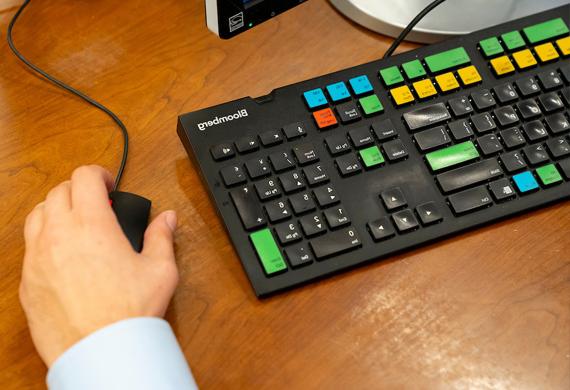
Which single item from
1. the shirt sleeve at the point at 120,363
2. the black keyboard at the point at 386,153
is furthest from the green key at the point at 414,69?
the shirt sleeve at the point at 120,363

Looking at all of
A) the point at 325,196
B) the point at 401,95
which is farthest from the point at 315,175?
the point at 401,95

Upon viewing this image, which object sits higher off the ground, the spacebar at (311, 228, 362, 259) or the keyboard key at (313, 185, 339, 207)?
the keyboard key at (313, 185, 339, 207)

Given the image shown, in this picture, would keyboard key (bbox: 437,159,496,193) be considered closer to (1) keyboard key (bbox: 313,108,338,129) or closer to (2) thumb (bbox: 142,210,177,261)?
(1) keyboard key (bbox: 313,108,338,129)

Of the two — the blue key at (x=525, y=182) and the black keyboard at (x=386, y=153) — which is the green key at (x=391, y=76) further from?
the blue key at (x=525, y=182)

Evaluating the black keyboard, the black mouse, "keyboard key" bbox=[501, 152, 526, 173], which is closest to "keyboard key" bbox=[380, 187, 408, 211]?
the black keyboard

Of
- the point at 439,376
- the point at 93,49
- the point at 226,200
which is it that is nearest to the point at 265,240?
the point at 226,200

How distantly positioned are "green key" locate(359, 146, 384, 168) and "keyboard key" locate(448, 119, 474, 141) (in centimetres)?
7

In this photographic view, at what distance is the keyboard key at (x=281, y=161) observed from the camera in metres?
0.64

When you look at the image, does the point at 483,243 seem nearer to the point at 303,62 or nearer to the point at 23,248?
the point at 303,62

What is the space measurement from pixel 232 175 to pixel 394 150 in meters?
0.15

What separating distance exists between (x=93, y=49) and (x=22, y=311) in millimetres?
298

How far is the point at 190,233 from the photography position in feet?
2.13

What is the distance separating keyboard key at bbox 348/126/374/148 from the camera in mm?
664

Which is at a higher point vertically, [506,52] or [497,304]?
[506,52]
